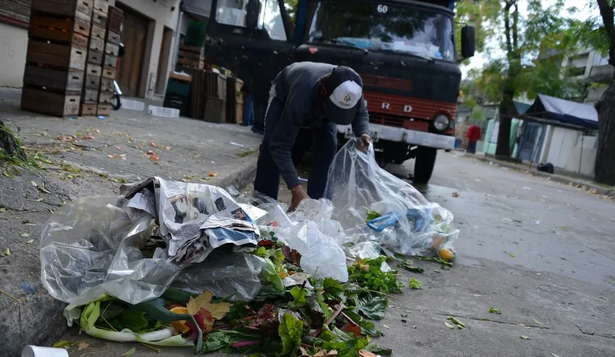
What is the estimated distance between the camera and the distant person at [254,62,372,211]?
395 cm

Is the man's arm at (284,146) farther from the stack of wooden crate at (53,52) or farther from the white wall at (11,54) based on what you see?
the white wall at (11,54)

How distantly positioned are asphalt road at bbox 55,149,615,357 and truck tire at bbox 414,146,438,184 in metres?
1.79

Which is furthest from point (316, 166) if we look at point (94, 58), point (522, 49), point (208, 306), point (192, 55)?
point (522, 49)

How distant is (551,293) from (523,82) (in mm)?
24733

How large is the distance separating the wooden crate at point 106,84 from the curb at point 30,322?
651 centimetres

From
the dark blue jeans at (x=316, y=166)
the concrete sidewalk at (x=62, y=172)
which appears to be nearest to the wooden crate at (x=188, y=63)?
the concrete sidewalk at (x=62, y=172)

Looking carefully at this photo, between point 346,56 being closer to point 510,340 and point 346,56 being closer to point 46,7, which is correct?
point 46,7

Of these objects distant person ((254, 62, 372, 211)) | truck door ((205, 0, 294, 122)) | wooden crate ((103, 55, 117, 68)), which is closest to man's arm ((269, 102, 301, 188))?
distant person ((254, 62, 372, 211))

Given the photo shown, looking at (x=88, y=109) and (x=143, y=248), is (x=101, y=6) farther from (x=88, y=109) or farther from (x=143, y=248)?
(x=143, y=248)

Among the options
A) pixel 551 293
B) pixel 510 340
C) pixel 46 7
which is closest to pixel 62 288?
pixel 510 340

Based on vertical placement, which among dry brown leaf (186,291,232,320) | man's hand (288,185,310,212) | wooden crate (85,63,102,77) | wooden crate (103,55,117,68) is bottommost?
dry brown leaf (186,291,232,320)

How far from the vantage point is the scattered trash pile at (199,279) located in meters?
2.31

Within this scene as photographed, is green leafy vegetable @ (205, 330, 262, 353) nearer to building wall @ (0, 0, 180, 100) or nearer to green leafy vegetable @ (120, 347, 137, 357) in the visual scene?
green leafy vegetable @ (120, 347, 137, 357)

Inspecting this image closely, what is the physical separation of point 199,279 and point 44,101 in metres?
5.53
